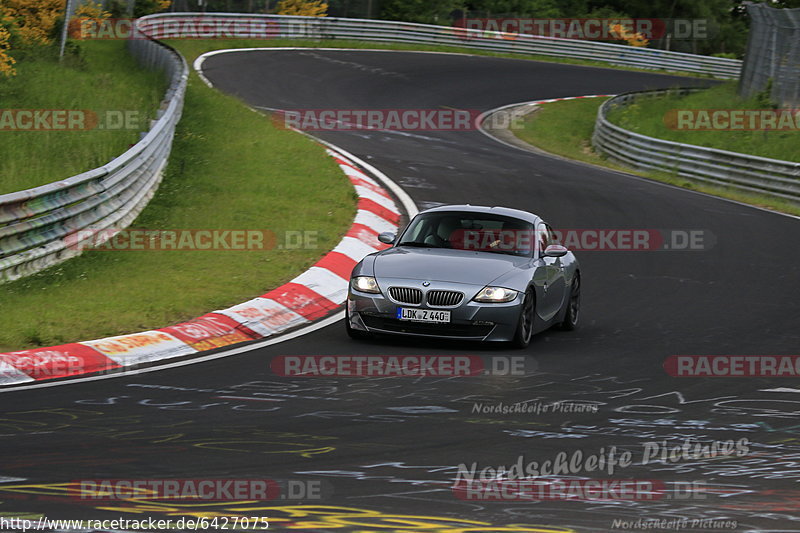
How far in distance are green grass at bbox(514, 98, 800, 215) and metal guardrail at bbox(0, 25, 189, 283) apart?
11625mm

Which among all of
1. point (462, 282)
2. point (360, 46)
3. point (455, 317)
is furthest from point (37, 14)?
point (455, 317)

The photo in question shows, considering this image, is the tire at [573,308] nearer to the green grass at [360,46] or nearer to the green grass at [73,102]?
the green grass at [73,102]

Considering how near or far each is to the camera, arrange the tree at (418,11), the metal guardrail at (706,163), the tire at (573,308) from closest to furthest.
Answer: the tire at (573,308), the metal guardrail at (706,163), the tree at (418,11)

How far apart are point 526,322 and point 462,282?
76 centimetres

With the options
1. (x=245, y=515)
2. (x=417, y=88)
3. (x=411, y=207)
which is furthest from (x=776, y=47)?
(x=245, y=515)

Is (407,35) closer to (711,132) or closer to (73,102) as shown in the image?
(711,132)

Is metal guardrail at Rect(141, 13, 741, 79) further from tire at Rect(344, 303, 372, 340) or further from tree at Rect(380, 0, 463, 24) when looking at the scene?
tire at Rect(344, 303, 372, 340)

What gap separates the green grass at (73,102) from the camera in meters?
16.1

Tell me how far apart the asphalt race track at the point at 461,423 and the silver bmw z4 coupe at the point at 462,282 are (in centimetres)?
26

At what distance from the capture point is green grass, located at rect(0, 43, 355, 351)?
10.6 meters

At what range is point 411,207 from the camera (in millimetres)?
18797

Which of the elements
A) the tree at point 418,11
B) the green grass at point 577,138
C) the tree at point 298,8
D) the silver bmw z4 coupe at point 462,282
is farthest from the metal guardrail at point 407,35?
the silver bmw z4 coupe at point 462,282

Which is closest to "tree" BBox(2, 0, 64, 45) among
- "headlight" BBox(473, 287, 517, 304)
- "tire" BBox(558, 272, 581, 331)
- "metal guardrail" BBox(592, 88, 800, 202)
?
"metal guardrail" BBox(592, 88, 800, 202)

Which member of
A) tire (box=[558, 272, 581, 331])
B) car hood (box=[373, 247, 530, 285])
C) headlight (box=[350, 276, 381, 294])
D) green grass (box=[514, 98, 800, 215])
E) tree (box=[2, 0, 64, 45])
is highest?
tree (box=[2, 0, 64, 45])
